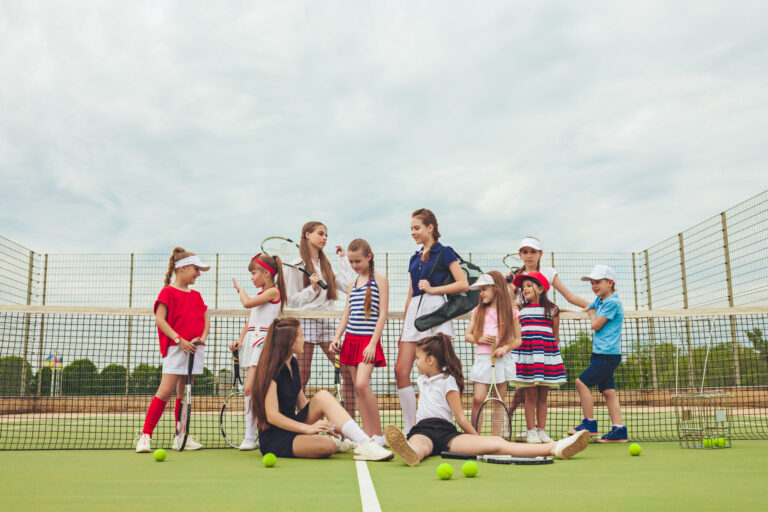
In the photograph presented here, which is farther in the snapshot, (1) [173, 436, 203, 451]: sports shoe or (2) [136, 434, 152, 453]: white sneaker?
(1) [173, 436, 203, 451]: sports shoe

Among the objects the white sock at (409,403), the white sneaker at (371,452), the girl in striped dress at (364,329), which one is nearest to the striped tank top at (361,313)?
the girl in striped dress at (364,329)

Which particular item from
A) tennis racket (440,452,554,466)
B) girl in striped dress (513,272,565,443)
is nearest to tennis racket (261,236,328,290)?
girl in striped dress (513,272,565,443)

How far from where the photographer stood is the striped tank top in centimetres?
583

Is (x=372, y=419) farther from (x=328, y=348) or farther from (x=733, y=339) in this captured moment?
(x=733, y=339)

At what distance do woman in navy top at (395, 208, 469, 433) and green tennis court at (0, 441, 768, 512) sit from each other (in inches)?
34.1

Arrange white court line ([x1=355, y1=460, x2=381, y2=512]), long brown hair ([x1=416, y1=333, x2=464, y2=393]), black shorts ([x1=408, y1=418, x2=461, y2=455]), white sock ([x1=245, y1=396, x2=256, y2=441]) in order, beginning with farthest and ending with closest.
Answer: white sock ([x1=245, y1=396, x2=256, y2=441]) < long brown hair ([x1=416, y1=333, x2=464, y2=393]) < black shorts ([x1=408, y1=418, x2=461, y2=455]) < white court line ([x1=355, y1=460, x2=381, y2=512])

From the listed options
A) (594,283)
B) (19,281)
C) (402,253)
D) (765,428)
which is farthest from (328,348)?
(19,281)

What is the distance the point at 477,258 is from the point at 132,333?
24.5 ft

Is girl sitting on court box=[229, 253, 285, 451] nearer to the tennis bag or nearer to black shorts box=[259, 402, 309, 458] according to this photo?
black shorts box=[259, 402, 309, 458]

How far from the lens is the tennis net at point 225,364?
283 inches

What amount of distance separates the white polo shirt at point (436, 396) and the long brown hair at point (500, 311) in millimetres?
889

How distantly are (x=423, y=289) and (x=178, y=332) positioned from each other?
7.45 feet

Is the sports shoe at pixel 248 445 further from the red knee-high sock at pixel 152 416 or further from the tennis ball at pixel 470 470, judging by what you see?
the tennis ball at pixel 470 470

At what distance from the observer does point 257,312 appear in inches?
241
